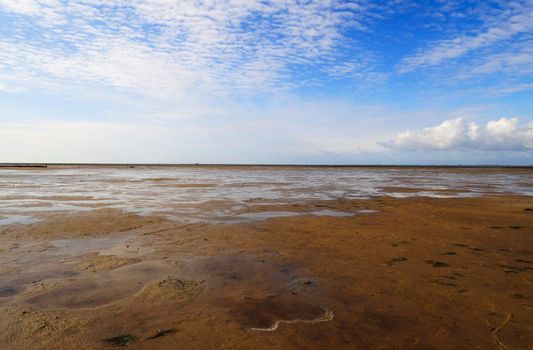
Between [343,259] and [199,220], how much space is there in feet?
20.7

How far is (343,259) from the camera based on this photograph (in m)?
7.66

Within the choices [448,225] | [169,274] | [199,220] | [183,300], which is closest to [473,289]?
[183,300]

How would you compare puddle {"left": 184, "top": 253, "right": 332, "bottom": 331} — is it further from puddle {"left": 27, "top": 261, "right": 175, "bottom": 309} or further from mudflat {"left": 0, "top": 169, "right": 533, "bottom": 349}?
puddle {"left": 27, "top": 261, "right": 175, "bottom": 309}

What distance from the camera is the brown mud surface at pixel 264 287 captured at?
13.8 ft

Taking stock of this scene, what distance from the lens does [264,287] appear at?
5887mm

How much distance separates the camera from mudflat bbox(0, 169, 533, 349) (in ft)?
13.8

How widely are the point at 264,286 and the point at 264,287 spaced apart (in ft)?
0.17

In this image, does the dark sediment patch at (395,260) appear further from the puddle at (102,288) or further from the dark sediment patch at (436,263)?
the puddle at (102,288)

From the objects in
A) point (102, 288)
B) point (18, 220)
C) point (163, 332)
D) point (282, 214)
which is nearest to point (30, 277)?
point (102, 288)

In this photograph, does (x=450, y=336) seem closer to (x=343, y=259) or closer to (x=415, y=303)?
(x=415, y=303)

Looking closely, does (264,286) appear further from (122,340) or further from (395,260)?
(395,260)

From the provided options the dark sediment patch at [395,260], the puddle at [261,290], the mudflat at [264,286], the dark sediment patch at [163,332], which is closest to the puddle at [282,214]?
the mudflat at [264,286]

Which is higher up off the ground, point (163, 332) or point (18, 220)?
point (18, 220)

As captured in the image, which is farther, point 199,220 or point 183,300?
point 199,220
